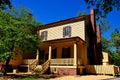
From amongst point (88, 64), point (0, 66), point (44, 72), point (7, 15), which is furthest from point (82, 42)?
point (0, 66)

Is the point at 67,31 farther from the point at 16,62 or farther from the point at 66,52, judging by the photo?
the point at 16,62

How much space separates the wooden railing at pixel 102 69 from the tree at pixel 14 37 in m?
8.40

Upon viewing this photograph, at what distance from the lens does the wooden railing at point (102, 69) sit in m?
21.5

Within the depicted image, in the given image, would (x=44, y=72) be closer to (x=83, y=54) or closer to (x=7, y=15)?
(x=83, y=54)

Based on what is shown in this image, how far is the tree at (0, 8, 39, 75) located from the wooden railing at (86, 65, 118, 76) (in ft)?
27.5

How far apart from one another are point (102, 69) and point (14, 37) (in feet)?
37.9

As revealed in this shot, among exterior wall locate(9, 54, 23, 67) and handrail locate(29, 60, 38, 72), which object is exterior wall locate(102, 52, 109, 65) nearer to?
handrail locate(29, 60, 38, 72)

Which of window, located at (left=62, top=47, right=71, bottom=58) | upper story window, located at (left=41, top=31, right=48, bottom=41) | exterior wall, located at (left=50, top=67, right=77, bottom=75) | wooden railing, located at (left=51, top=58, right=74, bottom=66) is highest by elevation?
upper story window, located at (left=41, top=31, right=48, bottom=41)

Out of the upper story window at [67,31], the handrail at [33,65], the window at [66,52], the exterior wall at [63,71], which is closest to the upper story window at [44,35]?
the upper story window at [67,31]

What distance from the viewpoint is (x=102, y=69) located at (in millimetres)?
22500

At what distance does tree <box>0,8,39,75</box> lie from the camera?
17.9 m

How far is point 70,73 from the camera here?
2139 cm

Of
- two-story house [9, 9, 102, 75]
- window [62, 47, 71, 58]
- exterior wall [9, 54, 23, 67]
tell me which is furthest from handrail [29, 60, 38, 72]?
window [62, 47, 71, 58]

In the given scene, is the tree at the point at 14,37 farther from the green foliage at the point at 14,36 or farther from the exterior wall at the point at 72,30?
the exterior wall at the point at 72,30
